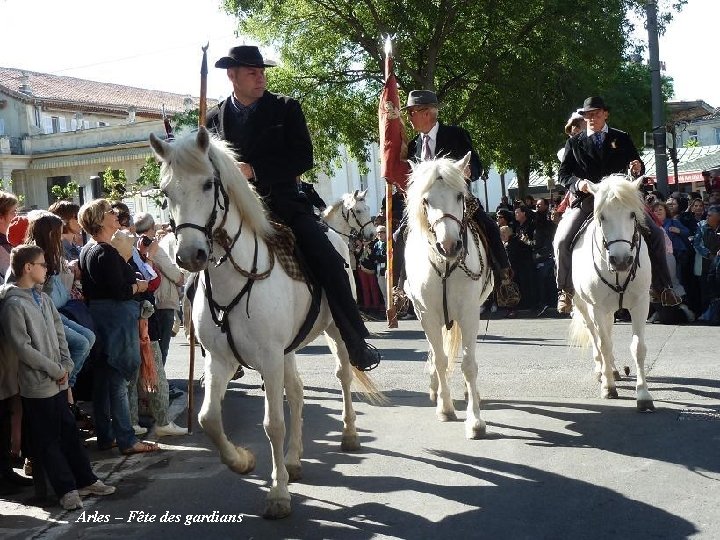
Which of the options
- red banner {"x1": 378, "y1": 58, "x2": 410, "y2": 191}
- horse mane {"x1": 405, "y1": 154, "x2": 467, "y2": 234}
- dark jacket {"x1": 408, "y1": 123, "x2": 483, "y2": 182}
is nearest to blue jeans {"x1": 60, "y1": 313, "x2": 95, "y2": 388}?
horse mane {"x1": 405, "y1": 154, "x2": 467, "y2": 234}

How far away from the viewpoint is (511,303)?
31.0 ft

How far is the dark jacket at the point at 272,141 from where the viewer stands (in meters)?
6.61

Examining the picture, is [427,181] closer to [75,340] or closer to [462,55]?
[75,340]

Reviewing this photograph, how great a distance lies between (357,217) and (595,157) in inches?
298

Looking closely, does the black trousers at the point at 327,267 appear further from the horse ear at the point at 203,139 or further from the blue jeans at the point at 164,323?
the blue jeans at the point at 164,323

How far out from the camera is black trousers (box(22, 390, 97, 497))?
6.18 metres

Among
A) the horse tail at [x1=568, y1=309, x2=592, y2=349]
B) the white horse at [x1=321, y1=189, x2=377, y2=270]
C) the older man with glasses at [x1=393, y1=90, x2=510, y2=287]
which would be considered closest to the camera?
the older man with glasses at [x1=393, y1=90, x2=510, y2=287]

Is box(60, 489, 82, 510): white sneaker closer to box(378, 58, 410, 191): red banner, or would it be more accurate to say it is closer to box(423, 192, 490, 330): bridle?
box(423, 192, 490, 330): bridle

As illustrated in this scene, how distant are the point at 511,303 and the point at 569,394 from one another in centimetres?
111

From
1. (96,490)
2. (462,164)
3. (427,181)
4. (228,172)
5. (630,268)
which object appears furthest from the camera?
(630,268)

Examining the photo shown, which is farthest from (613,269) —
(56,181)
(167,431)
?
(56,181)

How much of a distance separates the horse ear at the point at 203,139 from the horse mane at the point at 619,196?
4.36 m

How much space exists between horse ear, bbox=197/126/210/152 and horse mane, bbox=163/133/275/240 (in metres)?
0.03

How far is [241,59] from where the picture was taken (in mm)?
6520
